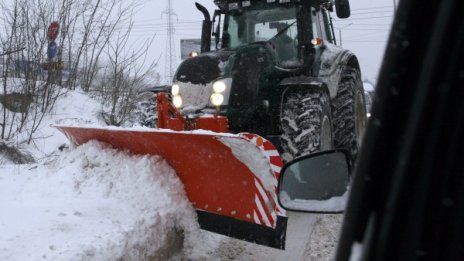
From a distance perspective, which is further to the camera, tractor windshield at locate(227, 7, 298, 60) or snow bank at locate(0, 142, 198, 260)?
tractor windshield at locate(227, 7, 298, 60)

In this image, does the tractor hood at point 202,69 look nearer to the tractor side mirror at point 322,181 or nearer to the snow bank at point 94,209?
the snow bank at point 94,209

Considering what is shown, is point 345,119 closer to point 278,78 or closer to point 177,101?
point 278,78

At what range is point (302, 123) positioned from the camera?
4648mm

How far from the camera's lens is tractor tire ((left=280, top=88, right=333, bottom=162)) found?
4.58m

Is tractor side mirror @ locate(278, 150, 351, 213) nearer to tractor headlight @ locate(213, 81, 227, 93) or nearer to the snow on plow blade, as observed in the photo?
the snow on plow blade

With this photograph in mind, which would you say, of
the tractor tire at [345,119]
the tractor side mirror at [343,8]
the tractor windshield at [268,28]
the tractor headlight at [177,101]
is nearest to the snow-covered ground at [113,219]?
the tractor headlight at [177,101]

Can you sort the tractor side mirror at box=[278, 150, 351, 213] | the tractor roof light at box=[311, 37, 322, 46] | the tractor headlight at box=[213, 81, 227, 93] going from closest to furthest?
the tractor side mirror at box=[278, 150, 351, 213], the tractor headlight at box=[213, 81, 227, 93], the tractor roof light at box=[311, 37, 322, 46]

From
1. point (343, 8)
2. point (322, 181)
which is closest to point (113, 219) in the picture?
point (322, 181)

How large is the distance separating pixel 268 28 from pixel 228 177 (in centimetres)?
305

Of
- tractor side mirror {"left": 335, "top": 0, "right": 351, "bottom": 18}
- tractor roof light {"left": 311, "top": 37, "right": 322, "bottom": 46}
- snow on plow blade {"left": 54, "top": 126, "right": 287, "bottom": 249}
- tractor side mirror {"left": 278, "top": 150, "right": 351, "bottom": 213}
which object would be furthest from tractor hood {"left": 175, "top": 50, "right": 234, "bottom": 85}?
tractor side mirror {"left": 278, "top": 150, "right": 351, "bottom": 213}

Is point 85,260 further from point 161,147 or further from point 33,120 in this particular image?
point 33,120

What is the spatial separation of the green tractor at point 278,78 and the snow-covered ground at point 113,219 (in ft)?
3.27

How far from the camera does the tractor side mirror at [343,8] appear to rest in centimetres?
567

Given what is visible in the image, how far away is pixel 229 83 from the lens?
197 inches
